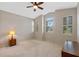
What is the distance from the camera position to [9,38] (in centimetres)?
170

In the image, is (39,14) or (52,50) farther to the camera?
(52,50)

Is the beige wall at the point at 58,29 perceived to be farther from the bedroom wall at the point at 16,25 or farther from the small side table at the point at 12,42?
the small side table at the point at 12,42

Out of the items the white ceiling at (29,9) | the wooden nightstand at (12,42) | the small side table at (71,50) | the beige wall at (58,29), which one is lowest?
the small side table at (71,50)

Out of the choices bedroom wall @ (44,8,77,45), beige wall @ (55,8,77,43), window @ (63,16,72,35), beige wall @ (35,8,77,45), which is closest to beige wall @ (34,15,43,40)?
A: beige wall @ (35,8,77,45)

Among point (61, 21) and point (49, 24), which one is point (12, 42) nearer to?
point (49, 24)

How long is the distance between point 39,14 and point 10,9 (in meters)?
0.52

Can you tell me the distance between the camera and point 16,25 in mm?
1734

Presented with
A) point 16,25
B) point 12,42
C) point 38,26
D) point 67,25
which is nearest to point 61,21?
point 67,25

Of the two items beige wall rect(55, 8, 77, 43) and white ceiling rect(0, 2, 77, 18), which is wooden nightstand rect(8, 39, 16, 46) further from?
beige wall rect(55, 8, 77, 43)

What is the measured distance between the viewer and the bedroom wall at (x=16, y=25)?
163 cm

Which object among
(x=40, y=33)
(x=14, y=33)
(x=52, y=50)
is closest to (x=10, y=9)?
(x=14, y=33)

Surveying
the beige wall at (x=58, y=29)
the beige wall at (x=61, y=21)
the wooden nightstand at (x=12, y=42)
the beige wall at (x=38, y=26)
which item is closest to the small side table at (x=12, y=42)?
the wooden nightstand at (x=12, y=42)

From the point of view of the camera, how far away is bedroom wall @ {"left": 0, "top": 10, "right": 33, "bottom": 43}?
1626 mm

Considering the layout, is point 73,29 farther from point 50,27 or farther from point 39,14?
point 39,14
